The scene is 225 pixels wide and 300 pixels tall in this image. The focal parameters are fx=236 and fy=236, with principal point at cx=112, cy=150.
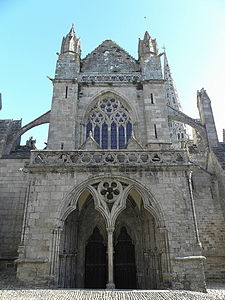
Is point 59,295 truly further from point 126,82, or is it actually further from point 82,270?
point 126,82

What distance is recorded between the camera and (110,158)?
983 cm

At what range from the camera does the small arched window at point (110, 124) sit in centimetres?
1489

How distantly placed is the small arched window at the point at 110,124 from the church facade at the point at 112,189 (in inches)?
2.6

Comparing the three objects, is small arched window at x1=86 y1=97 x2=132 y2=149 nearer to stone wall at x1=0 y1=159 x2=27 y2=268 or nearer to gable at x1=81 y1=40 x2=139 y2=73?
Answer: gable at x1=81 y1=40 x2=139 y2=73

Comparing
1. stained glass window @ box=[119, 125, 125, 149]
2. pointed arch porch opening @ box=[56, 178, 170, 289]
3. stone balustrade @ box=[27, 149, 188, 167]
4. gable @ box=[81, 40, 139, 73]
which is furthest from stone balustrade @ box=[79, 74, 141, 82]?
pointed arch porch opening @ box=[56, 178, 170, 289]

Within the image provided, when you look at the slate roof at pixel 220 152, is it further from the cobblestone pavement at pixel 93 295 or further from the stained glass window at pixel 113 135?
the cobblestone pavement at pixel 93 295

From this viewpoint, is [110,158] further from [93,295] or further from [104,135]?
[104,135]

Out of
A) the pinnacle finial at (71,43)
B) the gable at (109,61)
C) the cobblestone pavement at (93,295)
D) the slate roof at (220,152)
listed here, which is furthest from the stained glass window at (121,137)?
the cobblestone pavement at (93,295)

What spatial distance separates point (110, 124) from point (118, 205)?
291 inches

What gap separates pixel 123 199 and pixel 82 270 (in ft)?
14.9

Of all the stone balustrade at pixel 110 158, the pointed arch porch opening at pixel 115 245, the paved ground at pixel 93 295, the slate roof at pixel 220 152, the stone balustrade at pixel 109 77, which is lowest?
the paved ground at pixel 93 295

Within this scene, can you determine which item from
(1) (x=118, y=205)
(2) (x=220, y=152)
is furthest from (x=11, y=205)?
(2) (x=220, y=152)

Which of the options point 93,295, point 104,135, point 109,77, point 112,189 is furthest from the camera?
point 109,77

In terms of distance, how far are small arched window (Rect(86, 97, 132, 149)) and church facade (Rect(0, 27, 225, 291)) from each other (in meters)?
0.07
